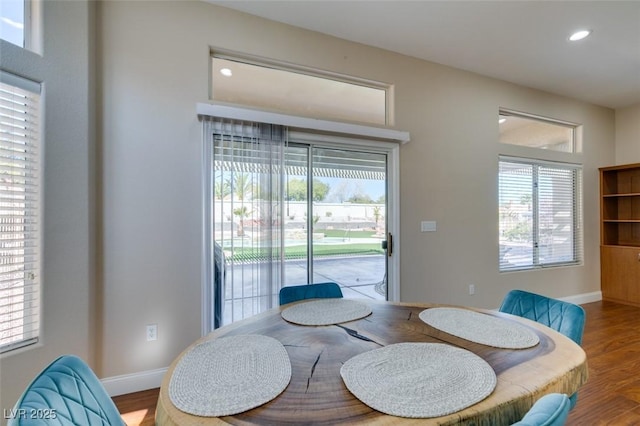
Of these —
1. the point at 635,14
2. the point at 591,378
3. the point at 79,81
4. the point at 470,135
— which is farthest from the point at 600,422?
the point at 79,81

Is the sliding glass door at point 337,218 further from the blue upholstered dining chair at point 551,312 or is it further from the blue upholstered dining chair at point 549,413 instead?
the blue upholstered dining chair at point 549,413

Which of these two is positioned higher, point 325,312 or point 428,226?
point 428,226

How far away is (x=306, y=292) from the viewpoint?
6.26 ft

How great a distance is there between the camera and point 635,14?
8.08ft

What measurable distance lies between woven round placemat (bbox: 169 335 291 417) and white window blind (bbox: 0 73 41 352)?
133cm

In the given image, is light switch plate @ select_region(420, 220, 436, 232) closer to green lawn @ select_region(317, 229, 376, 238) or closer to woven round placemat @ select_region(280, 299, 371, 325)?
green lawn @ select_region(317, 229, 376, 238)

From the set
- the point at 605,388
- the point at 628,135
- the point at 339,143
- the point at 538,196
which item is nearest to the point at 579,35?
the point at 538,196

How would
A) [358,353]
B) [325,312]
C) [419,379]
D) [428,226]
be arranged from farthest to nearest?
[428,226], [325,312], [358,353], [419,379]

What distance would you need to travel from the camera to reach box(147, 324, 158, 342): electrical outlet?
7.14 feet

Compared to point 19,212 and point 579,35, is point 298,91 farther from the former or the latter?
point 579,35

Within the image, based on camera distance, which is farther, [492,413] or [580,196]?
[580,196]

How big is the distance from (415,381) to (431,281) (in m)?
2.49

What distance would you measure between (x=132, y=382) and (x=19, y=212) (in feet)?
4.49

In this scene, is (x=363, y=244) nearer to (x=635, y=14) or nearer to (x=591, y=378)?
(x=591, y=378)
